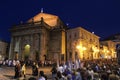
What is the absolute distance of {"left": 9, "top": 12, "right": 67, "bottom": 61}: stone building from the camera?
44.8 metres

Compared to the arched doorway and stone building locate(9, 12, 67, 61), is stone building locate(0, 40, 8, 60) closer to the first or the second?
stone building locate(9, 12, 67, 61)

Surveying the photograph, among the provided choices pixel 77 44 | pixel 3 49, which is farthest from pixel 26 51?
pixel 77 44

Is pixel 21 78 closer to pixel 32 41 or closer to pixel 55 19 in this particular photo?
pixel 32 41

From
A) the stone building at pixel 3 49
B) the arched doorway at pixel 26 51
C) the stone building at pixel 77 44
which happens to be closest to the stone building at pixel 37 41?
the arched doorway at pixel 26 51

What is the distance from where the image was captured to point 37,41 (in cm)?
4506

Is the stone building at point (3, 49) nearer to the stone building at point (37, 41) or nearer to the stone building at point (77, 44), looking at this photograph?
the stone building at point (37, 41)

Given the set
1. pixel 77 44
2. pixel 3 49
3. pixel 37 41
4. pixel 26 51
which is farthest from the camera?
pixel 3 49

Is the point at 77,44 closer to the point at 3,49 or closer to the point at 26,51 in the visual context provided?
the point at 26,51

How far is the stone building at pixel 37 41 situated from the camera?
44.8m

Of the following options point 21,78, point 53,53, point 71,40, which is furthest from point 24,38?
point 21,78

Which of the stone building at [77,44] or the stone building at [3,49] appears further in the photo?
the stone building at [3,49]

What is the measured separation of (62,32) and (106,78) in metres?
37.6

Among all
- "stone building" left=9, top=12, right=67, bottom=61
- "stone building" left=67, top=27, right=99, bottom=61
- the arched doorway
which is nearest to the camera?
"stone building" left=9, top=12, right=67, bottom=61

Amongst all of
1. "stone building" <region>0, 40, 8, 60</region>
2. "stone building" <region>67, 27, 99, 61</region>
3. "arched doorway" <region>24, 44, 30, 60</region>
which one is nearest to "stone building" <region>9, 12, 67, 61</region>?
"arched doorway" <region>24, 44, 30, 60</region>
